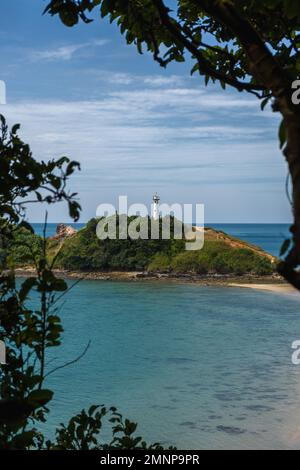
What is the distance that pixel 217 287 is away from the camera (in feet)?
208

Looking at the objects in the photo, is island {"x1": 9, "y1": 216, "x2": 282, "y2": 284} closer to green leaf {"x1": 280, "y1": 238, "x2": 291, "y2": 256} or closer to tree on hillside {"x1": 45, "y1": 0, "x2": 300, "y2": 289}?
tree on hillside {"x1": 45, "y1": 0, "x2": 300, "y2": 289}

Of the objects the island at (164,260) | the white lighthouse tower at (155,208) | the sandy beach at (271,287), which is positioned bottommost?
the sandy beach at (271,287)

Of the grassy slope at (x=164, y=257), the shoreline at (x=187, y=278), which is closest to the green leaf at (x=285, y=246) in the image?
the shoreline at (x=187, y=278)

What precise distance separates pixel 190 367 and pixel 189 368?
0.23 metres

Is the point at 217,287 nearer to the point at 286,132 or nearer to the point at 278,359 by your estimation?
the point at 278,359

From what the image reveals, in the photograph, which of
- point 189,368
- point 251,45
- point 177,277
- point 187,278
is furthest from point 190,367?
point 177,277

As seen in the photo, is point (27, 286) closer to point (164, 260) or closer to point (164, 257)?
point (164, 257)

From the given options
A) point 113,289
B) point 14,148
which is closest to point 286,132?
point 14,148

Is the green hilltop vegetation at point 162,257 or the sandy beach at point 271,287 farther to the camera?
the green hilltop vegetation at point 162,257

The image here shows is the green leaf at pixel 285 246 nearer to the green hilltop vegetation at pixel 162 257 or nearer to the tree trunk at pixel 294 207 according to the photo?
the tree trunk at pixel 294 207

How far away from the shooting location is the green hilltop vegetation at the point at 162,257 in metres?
68.8

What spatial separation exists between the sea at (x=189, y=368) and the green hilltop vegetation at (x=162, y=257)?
1151cm
